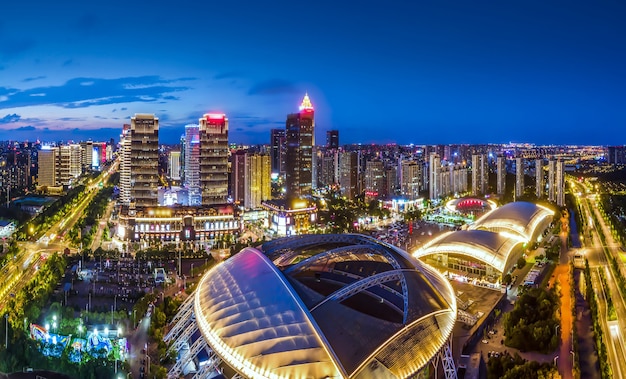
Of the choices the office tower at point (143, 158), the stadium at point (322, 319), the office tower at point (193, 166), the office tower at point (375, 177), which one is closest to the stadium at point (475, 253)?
the stadium at point (322, 319)

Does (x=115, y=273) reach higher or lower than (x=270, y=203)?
lower

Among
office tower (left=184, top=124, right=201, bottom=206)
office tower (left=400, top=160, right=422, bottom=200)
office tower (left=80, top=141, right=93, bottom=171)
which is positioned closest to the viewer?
office tower (left=184, top=124, right=201, bottom=206)

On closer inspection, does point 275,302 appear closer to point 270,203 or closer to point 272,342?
point 272,342

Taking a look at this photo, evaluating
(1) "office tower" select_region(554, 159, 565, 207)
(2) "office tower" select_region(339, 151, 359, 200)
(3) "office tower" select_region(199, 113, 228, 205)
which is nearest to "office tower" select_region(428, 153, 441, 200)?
(2) "office tower" select_region(339, 151, 359, 200)

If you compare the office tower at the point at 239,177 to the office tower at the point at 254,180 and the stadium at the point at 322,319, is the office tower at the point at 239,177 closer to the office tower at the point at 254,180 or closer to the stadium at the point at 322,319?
the office tower at the point at 254,180

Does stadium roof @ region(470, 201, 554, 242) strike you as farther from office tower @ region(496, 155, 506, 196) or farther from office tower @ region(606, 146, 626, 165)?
office tower @ region(606, 146, 626, 165)

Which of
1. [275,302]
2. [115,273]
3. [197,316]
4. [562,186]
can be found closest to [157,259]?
[115,273]

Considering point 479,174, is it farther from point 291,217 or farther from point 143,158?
point 143,158
